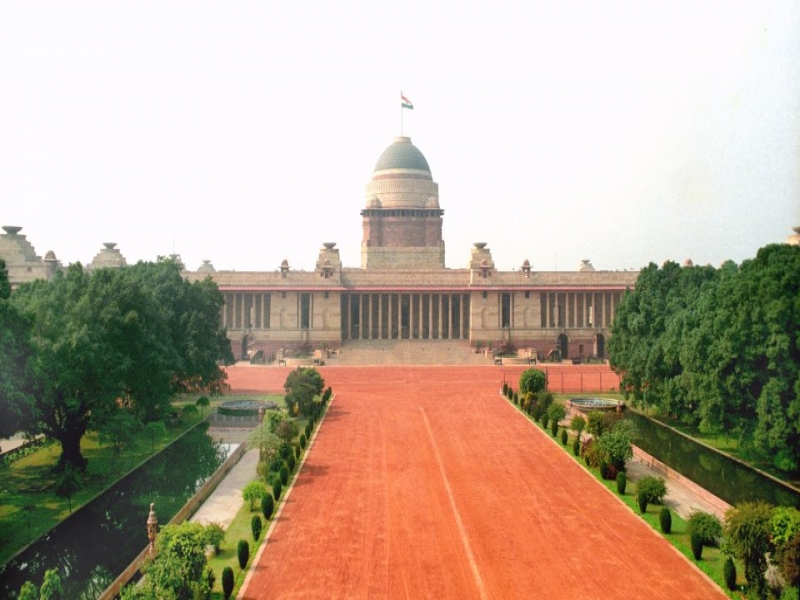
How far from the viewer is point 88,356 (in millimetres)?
26797

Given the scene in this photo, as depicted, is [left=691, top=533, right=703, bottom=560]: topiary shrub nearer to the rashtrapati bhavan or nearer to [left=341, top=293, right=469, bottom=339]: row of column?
the rashtrapati bhavan

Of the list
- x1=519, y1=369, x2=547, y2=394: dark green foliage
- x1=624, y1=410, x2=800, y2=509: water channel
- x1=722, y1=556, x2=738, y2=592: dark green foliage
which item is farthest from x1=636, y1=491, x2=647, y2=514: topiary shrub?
x1=519, y1=369, x2=547, y2=394: dark green foliage

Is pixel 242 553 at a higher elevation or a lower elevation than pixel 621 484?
lower

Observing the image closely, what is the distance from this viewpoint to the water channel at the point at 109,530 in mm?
19516

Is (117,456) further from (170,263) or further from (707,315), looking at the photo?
(707,315)

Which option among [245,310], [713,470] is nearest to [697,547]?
[713,470]

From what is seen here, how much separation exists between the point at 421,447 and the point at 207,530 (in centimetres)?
1523

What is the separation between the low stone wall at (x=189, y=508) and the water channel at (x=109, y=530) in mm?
556

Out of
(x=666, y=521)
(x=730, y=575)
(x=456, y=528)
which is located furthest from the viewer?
(x=456, y=528)

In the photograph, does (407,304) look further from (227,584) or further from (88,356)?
(227,584)

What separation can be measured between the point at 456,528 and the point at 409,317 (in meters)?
46.5

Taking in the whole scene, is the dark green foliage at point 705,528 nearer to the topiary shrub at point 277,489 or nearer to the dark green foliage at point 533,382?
the topiary shrub at point 277,489

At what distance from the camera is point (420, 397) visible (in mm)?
45250

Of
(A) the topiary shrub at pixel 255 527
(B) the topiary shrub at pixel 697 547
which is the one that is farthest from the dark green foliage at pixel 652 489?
(A) the topiary shrub at pixel 255 527
